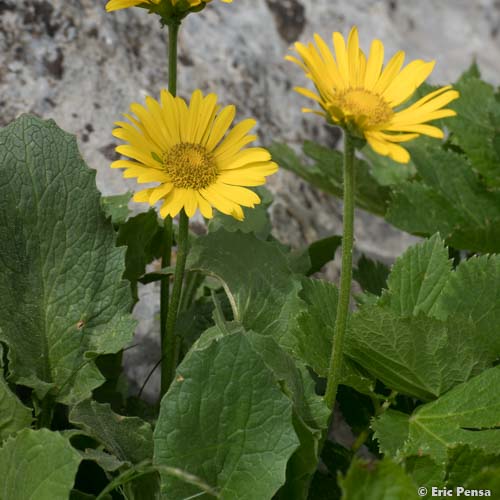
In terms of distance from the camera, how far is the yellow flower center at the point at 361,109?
135 cm

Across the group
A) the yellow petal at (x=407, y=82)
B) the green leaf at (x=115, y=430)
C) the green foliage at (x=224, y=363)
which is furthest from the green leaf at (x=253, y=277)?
the yellow petal at (x=407, y=82)

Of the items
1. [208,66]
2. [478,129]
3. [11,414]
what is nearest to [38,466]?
[11,414]

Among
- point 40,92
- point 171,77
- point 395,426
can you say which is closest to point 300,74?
point 40,92

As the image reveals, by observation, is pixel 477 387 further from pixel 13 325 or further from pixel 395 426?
pixel 13 325

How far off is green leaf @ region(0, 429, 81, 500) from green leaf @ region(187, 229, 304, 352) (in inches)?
20.7

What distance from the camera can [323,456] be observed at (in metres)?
1.82

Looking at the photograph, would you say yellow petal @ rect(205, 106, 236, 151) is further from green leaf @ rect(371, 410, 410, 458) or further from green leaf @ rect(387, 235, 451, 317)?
green leaf @ rect(371, 410, 410, 458)

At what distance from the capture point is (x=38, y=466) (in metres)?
1.36

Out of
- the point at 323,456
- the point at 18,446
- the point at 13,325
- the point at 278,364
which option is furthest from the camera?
the point at 323,456

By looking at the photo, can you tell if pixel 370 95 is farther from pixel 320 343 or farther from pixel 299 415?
pixel 299 415

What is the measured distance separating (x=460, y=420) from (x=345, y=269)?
412mm

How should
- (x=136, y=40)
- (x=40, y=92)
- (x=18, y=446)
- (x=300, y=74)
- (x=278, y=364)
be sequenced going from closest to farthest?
(x=18, y=446) → (x=278, y=364) → (x=40, y=92) → (x=136, y=40) → (x=300, y=74)

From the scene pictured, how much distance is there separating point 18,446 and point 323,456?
71 centimetres

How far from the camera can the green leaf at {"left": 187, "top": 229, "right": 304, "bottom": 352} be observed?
1.78m
